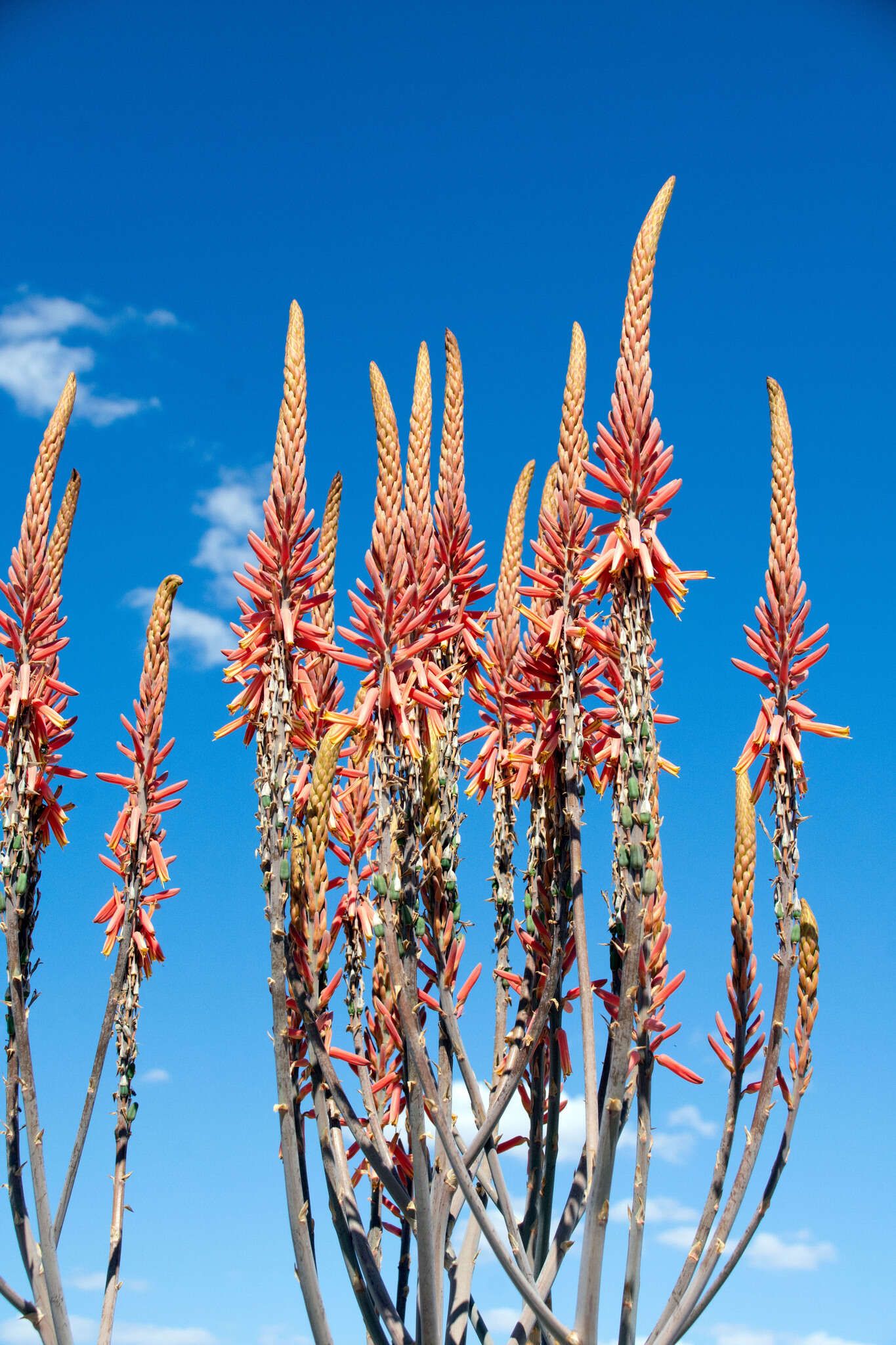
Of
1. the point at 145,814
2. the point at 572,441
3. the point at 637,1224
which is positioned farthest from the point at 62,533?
the point at 637,1224

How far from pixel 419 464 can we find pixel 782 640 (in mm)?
2788

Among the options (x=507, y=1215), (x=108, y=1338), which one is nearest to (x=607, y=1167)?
(x=507, y=1215)

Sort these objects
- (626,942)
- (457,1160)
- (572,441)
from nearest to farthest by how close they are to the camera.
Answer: (626,942)
(457,1160)
(572,441)

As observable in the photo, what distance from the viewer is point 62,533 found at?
1112cm

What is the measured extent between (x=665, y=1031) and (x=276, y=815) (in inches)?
117

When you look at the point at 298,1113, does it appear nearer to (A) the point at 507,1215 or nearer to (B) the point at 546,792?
(A) the point at 507,1215

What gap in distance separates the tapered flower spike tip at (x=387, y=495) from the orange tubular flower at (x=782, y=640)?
8.29 ft

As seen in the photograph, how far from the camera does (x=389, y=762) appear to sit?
7918 millimetres

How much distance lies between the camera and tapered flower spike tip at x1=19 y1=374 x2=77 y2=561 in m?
10.5

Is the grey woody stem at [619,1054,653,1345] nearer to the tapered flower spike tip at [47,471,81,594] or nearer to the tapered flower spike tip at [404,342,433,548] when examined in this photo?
the tapered flower spike tip at [404,342,433,548]

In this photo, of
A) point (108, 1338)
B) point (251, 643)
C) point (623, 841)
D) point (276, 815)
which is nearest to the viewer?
point (623, 841)

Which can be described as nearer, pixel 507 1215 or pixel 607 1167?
pixel 607 1167

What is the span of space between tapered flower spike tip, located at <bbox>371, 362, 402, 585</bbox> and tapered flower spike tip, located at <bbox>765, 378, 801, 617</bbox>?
8.35ft

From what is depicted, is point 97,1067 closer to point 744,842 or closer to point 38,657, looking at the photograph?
point 38,657
